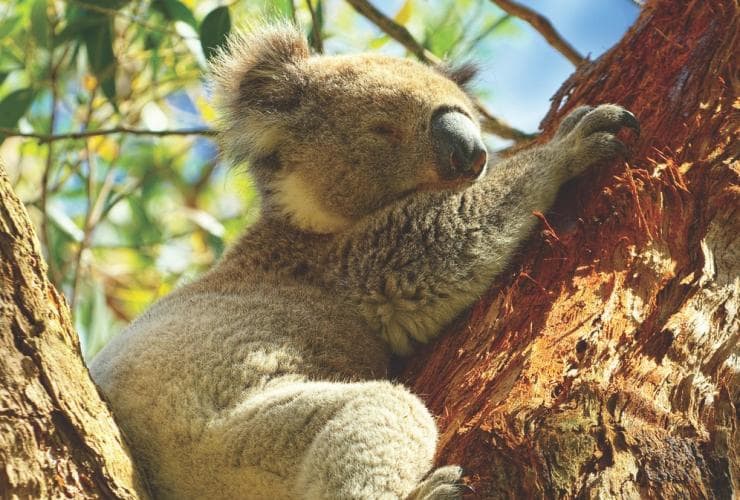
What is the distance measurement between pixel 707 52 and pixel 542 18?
60.3 inches

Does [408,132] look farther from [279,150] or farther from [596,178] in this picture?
[596,178]

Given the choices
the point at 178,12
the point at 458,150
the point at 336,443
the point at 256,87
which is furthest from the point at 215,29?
the point at 336,443

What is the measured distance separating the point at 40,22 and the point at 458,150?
2676mm

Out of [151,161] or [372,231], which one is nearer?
[372,231]

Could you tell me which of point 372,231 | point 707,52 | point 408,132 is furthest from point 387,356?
point 707,52

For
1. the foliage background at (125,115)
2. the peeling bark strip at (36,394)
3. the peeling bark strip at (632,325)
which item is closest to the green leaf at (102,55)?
the foliage background at (125,115)

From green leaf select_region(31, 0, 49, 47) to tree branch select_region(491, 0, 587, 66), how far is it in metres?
2.39

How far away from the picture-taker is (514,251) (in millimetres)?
2713

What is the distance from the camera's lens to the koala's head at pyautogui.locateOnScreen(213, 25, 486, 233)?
321 centimetres

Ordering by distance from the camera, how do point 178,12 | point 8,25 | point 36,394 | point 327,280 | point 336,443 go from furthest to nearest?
point 8,25
point 178,12
point 327,280
point 336,443
point 36,394

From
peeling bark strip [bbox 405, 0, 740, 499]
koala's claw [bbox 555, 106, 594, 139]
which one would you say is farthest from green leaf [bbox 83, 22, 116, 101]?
peeling bark strip [bbox 405, 0, 740, 499]

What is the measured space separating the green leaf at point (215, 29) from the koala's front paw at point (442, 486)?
8.85ft

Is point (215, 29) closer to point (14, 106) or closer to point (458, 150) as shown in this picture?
point (14, 106)

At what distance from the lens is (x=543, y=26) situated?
4.17m
